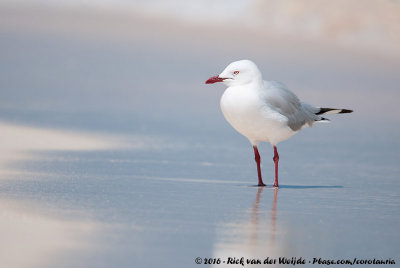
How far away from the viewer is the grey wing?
821 cm

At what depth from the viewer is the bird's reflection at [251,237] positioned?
4.79 meters

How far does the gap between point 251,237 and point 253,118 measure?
9.53 ft

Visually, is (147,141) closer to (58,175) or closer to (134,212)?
(58,175)

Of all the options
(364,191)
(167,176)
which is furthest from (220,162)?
(364,191)

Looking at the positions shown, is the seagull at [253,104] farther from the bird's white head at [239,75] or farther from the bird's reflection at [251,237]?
the bird's reflection at [251,237]

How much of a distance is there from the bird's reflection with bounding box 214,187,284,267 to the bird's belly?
1.67 m

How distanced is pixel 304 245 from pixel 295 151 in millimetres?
6472

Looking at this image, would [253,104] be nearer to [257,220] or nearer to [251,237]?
[257,220]

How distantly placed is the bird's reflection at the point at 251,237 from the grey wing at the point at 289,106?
1949 millimetres

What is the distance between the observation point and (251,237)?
17.1 feet

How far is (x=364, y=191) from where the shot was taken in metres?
7.98
